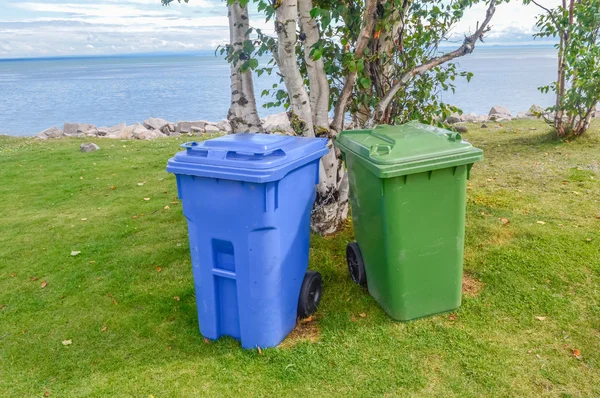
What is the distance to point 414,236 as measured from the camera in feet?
10.1

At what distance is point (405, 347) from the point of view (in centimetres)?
303

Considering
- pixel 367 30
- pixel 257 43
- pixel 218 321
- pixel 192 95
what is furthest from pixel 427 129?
pixel 192 95

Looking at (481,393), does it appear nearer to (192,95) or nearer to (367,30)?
(367,30)

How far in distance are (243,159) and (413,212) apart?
114 centimetres

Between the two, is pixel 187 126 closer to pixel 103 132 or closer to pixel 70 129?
pixel 103 132

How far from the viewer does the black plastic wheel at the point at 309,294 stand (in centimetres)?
328

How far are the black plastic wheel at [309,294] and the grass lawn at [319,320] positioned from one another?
0.29 feet

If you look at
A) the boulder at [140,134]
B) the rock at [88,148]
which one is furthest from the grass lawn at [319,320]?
the boulder at [140,134]

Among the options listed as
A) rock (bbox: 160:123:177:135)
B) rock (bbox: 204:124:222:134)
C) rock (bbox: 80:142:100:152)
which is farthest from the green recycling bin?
rock (bbox: 160:123:177:135)

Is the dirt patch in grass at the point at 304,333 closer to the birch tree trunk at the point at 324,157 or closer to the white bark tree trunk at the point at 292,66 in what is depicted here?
the birch tree trunk at the point at 324,157

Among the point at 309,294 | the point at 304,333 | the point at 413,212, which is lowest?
the point at 304,333

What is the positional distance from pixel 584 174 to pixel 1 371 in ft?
22.3

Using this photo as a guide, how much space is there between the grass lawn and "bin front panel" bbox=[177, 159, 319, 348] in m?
0.16

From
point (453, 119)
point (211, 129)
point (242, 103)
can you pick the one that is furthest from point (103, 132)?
point (242, 103)
